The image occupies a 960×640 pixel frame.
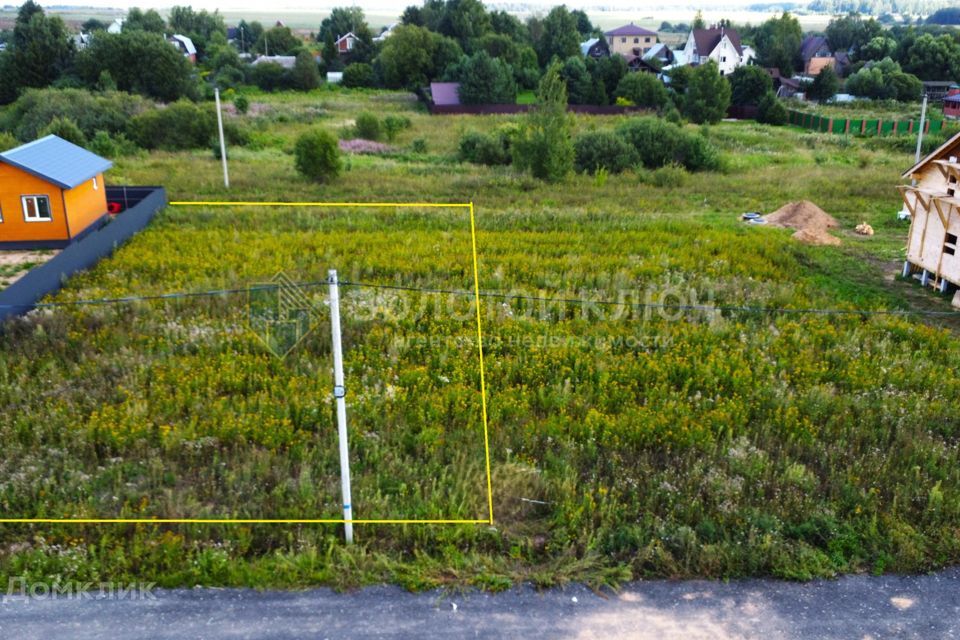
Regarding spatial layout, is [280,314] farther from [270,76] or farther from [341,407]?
[270,76]

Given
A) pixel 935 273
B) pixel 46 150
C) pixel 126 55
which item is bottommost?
pixel 935 273

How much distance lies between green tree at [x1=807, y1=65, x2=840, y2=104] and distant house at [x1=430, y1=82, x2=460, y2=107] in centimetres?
3253

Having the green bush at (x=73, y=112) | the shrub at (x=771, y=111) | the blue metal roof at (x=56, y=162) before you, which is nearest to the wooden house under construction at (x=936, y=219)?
the blue metal roof at (x=56, y=162)

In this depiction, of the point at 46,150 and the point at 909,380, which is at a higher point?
the point at 46,150

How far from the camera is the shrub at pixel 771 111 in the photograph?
56.0 metres

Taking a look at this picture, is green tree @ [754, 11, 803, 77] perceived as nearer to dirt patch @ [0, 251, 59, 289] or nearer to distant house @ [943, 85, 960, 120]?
distant house @ [943, 85, 960, 120]

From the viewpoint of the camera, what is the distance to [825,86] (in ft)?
222

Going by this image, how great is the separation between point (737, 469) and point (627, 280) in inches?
290

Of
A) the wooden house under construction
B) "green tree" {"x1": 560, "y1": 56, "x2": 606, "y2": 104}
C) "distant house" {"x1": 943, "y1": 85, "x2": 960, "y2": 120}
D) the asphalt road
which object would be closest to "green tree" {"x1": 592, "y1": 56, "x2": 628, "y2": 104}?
"green tree" {"x1": 560, "y1": 56, "x2": 606, "y2": 104}

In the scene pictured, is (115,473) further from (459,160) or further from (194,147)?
(194,147)

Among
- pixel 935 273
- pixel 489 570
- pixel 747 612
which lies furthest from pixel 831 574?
pixel 935 273

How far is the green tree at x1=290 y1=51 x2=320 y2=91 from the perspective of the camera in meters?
70.8

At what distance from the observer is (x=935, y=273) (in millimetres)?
16000

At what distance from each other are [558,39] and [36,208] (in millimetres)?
63390
